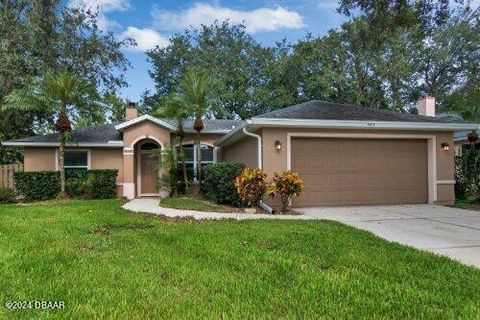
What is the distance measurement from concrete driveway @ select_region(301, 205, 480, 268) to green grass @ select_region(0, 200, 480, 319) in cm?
60

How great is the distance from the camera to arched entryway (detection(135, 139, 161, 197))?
674 inches

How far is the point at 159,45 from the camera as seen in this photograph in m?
32.3

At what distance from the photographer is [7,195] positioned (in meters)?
14.1

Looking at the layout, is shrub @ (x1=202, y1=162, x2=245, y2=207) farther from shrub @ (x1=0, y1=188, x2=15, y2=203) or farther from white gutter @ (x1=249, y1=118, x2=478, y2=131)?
shrub @ (x1=0, y1=188, x2=15, y2=203)

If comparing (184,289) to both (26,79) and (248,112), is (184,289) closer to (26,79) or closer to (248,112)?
(26,79)

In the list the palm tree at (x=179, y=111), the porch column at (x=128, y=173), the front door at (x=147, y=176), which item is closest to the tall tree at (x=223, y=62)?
the front door at (x=147, y=176)

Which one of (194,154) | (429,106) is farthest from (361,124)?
(194,154)

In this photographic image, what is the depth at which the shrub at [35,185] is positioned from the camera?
14.3 meters

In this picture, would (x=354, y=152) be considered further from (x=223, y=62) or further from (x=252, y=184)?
(x=223, y=62)

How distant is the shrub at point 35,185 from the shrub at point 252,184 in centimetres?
844

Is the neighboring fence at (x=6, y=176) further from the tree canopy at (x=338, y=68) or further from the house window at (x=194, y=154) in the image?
the tree canopy at (x=338, y=68)

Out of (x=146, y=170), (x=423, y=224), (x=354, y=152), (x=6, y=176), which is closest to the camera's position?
(x=423, y=224)

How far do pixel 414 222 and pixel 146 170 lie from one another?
12.2 m

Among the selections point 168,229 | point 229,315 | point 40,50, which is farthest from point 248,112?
point 229,315
